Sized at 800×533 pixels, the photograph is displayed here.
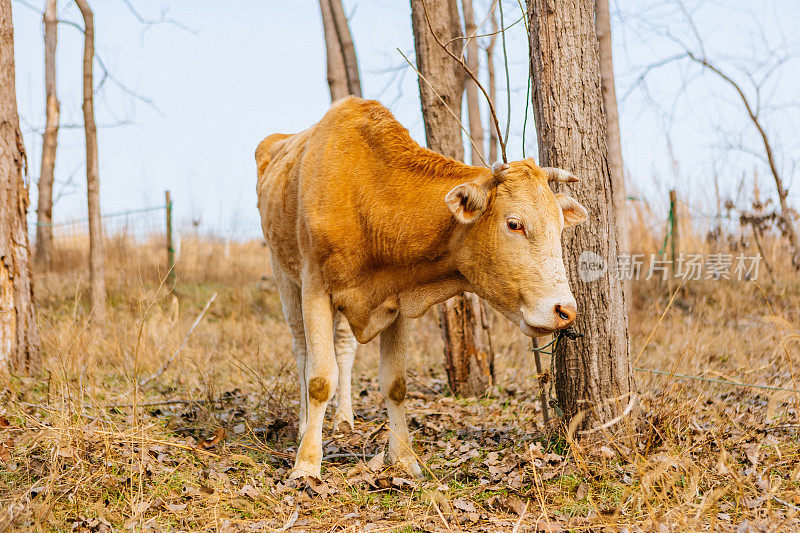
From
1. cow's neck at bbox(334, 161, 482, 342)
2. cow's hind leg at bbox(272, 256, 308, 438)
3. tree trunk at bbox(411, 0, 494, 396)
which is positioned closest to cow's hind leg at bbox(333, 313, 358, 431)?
cow's hind leg at bbox(272, 256, 308, 438)

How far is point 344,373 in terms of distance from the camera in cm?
559

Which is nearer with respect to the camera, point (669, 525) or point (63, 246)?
point (669, 525)

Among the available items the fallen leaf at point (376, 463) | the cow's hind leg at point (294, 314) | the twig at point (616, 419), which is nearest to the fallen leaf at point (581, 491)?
the twig at point (616, 419)

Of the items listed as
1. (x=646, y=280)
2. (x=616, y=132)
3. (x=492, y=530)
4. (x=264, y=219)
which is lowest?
(x=492, y=530)

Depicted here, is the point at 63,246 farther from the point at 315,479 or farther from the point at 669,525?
the point at 669,525

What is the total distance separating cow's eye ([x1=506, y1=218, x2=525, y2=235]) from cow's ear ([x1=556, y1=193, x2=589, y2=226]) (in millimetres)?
343

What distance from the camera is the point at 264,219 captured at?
5.75 metres

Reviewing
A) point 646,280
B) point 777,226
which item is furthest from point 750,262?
point 646,280

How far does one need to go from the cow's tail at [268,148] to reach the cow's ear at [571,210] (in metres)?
3.02

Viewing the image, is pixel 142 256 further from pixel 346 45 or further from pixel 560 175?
pixel 560 175

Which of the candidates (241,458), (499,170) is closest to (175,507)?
(241,458)

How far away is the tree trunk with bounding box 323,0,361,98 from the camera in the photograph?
10.1 meters

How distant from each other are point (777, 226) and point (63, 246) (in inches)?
582

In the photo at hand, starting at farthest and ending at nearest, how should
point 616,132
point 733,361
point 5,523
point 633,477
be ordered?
point 616,132 < point 733,361 < point 633,477 < point 5,523
